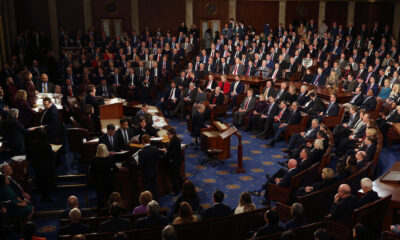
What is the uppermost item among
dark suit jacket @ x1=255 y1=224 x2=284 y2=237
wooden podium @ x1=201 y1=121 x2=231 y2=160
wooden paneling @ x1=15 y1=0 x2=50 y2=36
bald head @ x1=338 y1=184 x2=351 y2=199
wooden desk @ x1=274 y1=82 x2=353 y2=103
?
wooden paneling @ x1=15 y1=0 x2=50 y2=36

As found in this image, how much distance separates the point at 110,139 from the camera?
823 cm

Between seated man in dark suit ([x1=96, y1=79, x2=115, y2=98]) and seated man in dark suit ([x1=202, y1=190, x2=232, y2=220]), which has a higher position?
seated man in dark suit ([x1=96, y1=79, x2=115, y2=98])

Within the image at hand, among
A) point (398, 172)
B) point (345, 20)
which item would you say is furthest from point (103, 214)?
point (345, 20)

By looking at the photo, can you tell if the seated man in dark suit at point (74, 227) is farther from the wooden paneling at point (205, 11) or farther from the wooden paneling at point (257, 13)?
the wooden paneling at point (257, 13)

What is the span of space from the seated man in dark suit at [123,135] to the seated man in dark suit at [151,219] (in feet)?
10.1

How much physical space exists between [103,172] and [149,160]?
76 centimetres

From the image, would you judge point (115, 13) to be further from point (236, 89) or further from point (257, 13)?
point (236, 89)

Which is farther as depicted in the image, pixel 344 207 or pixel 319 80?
pixel 319 80

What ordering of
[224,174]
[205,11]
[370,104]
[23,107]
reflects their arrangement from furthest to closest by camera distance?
[205,11]
[370,104]
[23,107]
[224,174]

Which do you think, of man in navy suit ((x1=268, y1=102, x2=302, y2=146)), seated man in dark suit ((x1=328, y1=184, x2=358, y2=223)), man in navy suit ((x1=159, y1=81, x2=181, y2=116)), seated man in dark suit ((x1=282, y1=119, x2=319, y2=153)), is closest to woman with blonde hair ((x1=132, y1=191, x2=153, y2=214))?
seated man in dark suit ((x1=328, y1=184, x2=358, y2=223))

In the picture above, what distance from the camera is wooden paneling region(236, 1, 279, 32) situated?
71.6 feet

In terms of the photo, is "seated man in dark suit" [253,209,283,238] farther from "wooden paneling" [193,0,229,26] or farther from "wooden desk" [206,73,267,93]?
"wooden paneling" [193,0,229,26]

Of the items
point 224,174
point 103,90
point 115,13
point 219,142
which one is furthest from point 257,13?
point 224,174

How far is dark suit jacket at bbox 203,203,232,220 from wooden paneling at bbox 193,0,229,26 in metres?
16.9
